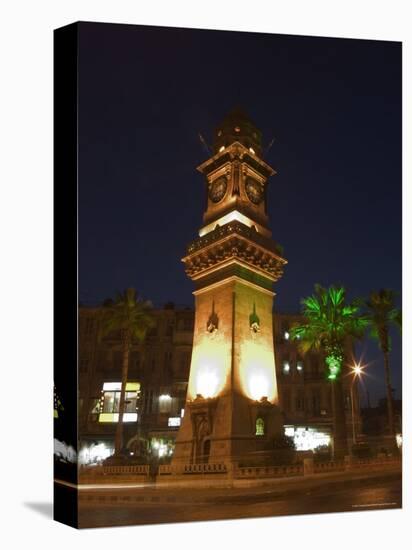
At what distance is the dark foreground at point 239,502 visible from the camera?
20547 mm

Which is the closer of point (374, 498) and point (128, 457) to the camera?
point (128, 457)

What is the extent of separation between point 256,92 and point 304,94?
1312 mm

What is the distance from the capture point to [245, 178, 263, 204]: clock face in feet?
76.3

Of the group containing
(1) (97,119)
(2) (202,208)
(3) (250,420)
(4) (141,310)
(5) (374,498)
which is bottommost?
(5) (374,498)

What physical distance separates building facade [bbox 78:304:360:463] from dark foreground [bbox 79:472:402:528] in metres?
0.84

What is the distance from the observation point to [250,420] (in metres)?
22.2

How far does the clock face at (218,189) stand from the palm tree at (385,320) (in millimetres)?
4000

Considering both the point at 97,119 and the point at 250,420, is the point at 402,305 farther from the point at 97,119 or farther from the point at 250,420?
the point at 97,119

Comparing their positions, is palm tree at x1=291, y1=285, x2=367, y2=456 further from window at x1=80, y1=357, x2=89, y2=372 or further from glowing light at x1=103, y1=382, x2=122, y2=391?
window at x1=80, y1=357, x2=89, y2=372

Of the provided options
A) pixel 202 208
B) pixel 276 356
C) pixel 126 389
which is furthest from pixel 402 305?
pixel 126 389

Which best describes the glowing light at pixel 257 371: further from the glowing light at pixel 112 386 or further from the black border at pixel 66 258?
the black border at pixel 66 258

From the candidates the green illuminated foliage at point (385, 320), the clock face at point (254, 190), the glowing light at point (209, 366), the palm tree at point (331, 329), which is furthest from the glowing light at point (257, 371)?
the clock face at point (254, 190)

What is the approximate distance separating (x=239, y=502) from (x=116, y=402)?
3366 mm

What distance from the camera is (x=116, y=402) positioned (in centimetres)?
2092
